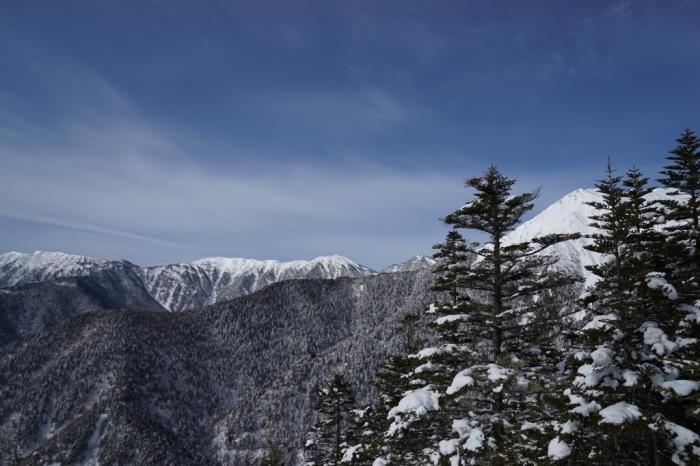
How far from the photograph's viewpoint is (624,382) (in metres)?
10.4

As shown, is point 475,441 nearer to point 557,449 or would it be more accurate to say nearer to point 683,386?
point 557,449

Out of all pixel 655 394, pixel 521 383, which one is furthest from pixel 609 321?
pixel 521 383

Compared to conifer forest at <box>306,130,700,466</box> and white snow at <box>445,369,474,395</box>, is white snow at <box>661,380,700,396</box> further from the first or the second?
white snow at <box>445,369,474,395</box>

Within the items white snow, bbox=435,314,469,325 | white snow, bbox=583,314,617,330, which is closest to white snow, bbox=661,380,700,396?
white snow, bbox=583,314,617,330

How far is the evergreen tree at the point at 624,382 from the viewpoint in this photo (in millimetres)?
9617

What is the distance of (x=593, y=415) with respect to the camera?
1002cm

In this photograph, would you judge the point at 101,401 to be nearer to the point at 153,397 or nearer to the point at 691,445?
the point at 153,397

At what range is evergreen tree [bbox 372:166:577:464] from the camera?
1148cm

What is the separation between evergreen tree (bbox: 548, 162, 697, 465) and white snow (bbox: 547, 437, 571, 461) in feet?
0.07

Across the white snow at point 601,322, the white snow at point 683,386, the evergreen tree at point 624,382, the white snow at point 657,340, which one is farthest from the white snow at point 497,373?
the white snow at point 683,386

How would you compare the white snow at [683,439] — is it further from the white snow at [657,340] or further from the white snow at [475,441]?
the white snow at [475,441]

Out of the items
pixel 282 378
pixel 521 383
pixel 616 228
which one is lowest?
pixel 282 378

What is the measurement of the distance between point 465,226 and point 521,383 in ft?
18.0

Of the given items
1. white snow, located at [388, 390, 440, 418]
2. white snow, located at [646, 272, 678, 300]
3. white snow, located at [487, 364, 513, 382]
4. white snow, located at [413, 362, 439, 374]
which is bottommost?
white snow, located at [388, 390, 440, 418]
